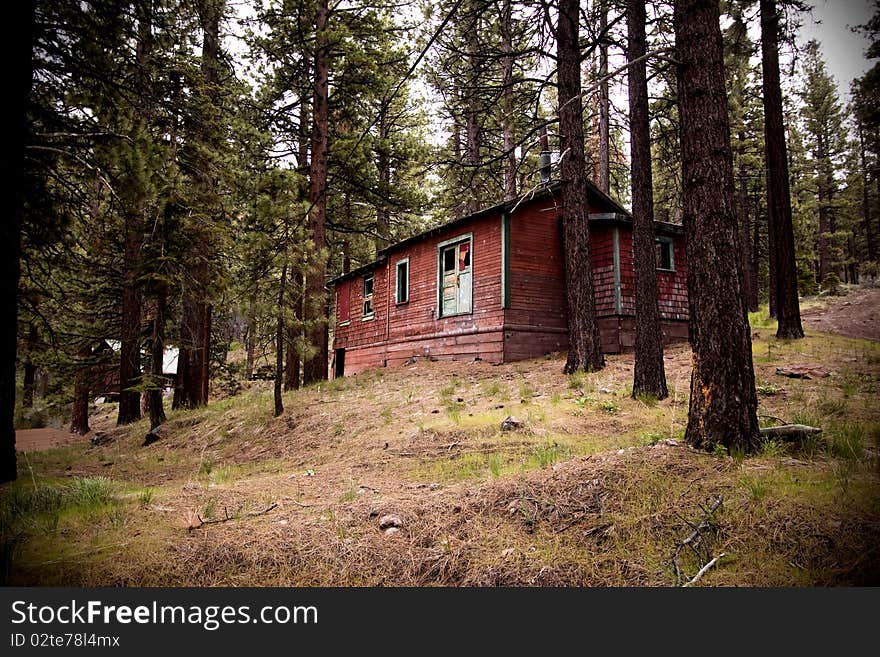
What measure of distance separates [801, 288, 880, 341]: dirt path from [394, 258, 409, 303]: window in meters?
13.9

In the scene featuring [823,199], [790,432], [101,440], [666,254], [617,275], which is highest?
[823,199]

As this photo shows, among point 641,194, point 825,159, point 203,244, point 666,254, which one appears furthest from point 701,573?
point 825,159

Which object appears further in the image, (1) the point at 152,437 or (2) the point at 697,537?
(1) the point at 152,437

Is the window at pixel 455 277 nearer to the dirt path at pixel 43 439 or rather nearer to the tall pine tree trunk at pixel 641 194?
the tall pine tree trunk at pixel 641 194

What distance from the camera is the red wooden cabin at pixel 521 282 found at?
14562 millimetres

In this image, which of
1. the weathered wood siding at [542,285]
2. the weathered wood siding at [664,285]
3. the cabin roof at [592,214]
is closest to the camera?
the cabin roof at [592,214]

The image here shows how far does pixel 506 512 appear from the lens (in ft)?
12.5

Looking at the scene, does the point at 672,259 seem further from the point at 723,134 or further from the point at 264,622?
the point at 264,622

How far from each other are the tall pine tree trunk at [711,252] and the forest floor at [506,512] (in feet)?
1.13

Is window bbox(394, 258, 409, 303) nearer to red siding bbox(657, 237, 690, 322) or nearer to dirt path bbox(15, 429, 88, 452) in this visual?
red siding bbox(657, 237, 690, 322)

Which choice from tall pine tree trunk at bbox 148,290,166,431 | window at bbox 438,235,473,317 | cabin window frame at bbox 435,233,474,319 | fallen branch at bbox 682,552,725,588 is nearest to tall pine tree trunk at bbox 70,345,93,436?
tall pine tree trunk at bbox 148,290,166,431

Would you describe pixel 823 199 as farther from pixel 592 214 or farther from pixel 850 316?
pixel 592 214

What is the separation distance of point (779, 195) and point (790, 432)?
440 inches

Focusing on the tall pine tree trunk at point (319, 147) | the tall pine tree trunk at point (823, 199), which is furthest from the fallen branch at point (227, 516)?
the tall pine tree trunk at point (823, 199)
